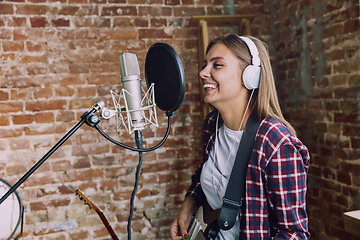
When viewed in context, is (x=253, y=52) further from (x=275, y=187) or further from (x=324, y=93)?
(x=324, y=93)

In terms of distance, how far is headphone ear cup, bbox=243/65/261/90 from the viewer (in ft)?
4.10

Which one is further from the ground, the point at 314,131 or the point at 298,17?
the point at 298,17

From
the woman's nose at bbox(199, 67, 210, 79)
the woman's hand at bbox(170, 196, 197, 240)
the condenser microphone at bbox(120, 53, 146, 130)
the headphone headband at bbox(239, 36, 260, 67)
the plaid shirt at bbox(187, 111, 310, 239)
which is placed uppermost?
the headphone headband at bbox(239, 36, 260, 67)

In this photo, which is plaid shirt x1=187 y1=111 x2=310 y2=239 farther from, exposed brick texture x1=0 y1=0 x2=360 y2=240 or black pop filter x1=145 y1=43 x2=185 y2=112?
exposed brick texture x1=0 y1=0 x2=360 y2=240

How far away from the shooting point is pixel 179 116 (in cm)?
210

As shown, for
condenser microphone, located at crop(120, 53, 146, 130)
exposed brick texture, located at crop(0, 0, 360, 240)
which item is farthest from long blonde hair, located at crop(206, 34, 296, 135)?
exposed brick texture, located at crop(0, 0, 360, 240)

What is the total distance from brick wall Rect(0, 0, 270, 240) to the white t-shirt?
27.7 inches

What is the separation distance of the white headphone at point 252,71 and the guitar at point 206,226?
1.90 ft

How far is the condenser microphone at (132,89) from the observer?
94 cm

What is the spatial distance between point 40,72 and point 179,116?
98 centimetres

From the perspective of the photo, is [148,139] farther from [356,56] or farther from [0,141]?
[356,56]

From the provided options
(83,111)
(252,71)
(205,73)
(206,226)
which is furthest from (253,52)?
(83,111)

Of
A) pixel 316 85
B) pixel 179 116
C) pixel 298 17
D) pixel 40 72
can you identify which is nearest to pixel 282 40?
pixel 298 17

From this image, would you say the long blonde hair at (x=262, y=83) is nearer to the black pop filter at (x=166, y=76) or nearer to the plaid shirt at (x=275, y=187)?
the plaid shirt at (x=275, y=187)
